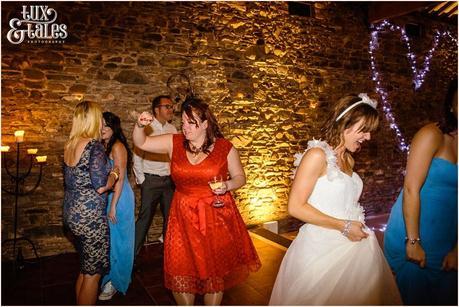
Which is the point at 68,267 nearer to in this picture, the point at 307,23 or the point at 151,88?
the point at 151,88

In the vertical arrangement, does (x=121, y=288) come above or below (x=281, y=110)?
below

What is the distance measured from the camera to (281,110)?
5.69 m

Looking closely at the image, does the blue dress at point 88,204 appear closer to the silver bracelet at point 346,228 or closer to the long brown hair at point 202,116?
the long brown hair at point 202,116

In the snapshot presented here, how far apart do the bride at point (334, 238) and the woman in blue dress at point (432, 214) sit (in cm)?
14

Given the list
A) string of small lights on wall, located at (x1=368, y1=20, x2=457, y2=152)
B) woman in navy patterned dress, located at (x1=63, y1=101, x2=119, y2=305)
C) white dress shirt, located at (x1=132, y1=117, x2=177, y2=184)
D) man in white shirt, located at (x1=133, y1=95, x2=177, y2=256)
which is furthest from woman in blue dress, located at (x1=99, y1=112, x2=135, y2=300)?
string of small lights on wall, located at (x1=368, y1=20, x2=457, y2=152)

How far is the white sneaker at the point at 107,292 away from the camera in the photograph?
299 centimetres

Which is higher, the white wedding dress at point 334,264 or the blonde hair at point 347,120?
the blonde hair at point 347,120

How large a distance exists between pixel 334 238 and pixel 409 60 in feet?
21.0

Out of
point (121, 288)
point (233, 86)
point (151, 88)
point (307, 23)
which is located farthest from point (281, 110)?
point (121, 288)

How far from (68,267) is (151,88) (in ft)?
8.24

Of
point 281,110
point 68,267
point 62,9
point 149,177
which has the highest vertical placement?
point 62,9

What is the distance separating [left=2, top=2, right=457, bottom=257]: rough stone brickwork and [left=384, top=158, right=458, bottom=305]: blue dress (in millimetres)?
3609

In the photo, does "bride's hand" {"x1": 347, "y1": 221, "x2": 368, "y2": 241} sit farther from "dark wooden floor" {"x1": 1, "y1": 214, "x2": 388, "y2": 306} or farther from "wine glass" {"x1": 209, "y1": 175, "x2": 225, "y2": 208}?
"dark wooden floor" {"x1": 1, "y1": 214, "x2": 388, "y2": 306}

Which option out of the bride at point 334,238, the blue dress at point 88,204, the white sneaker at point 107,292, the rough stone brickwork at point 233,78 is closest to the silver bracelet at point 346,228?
the bride at point 334,238
